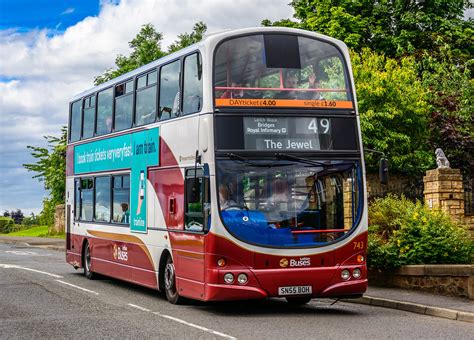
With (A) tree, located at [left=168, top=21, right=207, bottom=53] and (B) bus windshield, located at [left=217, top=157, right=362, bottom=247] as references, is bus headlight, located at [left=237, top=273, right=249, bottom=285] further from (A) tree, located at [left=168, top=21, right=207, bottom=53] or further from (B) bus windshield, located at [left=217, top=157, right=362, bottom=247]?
(A) tree, located at [left=168, top=21, right=207, bottom=53]

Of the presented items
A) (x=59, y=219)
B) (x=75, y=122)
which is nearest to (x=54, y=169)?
(x=59, y=219)

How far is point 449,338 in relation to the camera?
12.0m

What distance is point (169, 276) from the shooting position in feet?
54.1

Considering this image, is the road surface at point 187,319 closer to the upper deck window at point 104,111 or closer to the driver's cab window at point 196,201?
the driver's cab window at point 196,201

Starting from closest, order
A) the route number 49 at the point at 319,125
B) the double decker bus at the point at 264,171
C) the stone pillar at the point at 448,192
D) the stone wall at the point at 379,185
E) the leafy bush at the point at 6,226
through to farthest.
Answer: the double decker bus at the point at 264,171 < the route number 49 at the point at 319,125 < the stone pillar at the point at 448,192 < the stone wall at the point at 379,185 < the leafy bush at the point at 6,226

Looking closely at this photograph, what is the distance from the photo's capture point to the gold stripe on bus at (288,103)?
14602 millimetres

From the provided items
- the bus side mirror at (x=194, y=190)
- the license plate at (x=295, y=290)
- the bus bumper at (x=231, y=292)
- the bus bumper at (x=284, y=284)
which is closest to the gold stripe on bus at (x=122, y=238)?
the bus side mirror at (x=194, y=190)

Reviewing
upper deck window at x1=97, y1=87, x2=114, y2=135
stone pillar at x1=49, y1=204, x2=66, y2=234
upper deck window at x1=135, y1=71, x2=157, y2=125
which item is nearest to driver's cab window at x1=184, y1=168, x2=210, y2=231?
upper deck window at x1=135, y1=71, x2=157, y2=125

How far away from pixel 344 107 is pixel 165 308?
14.6 feet

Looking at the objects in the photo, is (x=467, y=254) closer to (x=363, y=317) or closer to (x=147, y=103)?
(x=363, y=317)

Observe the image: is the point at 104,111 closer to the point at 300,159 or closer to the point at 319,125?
the point at 319,125

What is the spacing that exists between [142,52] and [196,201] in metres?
39.6

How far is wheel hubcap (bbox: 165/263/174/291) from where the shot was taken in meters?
16.2

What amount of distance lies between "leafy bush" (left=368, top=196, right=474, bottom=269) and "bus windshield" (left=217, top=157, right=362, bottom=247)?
393 cm
